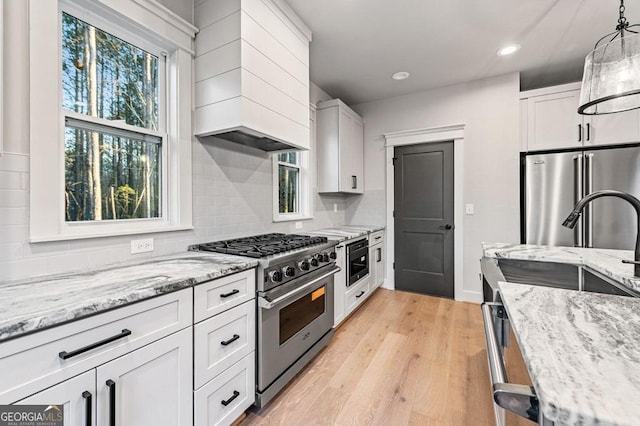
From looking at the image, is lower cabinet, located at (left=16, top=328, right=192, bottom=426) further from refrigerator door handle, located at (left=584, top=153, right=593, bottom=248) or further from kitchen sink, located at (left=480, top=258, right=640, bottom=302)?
refrigerator door handle, located at (left=584, top=153, right=593, bottom=248)

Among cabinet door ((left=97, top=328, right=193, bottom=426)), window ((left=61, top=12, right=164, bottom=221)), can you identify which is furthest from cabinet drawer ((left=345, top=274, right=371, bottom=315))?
window ((left=61, top=12, right=164, bottom=221))

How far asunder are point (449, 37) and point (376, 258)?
257 cm

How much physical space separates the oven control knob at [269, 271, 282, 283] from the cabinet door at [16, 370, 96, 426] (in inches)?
34.5

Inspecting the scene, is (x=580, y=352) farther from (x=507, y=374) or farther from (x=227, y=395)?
(x=227, y=395)

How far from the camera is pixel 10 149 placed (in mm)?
1227

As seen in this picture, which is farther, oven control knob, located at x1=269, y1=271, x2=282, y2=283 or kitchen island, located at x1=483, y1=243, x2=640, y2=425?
oven control knob, located at x1=269, y1=271, x2=282, y2=283

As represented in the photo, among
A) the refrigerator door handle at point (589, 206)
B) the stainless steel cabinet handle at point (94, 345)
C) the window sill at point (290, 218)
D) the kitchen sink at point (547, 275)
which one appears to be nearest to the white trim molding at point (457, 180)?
the refrigerator door handle at point (589, 206)

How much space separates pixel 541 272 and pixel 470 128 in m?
2.46

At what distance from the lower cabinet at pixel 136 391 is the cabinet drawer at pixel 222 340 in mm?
58

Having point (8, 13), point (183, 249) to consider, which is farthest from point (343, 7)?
point (183, 249)

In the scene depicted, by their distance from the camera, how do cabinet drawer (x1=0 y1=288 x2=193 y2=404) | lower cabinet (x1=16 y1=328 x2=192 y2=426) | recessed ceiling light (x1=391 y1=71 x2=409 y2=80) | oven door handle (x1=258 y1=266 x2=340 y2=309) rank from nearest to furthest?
cabinet drawer (x1=0 y1=288 x2=193 y2=404)
lower cabinet (x1=16 y1=328 x2=192 y2=426)
oven door handle (x1=258 y1=266 x2=340 y2=309)
recessed ceiling light (x1=391 y1=71 x2=409 y2=80)

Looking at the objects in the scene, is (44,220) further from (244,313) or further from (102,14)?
(102,14)

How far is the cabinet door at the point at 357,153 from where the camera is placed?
3.90 metres

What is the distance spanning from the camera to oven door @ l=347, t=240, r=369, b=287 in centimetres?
292
